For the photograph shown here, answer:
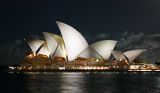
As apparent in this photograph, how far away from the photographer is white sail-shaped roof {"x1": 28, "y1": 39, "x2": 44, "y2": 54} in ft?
441

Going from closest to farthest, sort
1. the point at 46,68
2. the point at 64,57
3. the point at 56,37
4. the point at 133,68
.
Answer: the point at 56,37
the point at 64,57
the point at 46,68
the point at 133,68

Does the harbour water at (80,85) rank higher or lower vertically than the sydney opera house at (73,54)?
lower

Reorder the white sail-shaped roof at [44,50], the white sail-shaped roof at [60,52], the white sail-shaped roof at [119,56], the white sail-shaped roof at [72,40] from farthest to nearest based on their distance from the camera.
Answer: the white sail-shaped roof at [119,56] → the white sail-shaped roof at [44,50] → the white sail-shaped roof at [60,52] → the white sail-shaped roof at [72,40]

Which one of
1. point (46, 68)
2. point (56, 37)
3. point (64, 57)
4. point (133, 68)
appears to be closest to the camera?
point (56, 37)

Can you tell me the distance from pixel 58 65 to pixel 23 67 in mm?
12830

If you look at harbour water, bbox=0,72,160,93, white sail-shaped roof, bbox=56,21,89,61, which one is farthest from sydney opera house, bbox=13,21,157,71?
harbour water, bbox=0,72,160,93

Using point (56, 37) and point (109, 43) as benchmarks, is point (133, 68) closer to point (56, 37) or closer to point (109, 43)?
point (109, 43)

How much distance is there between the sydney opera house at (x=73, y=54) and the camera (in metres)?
126

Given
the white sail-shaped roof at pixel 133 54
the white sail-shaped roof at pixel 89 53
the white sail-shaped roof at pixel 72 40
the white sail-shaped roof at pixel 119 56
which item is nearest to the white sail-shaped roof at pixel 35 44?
the white sail-shaped roof at pixel 72 40

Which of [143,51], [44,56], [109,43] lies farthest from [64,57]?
[143,51]

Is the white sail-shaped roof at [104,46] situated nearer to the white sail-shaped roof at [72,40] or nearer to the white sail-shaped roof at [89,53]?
the white sail-shaped roof at [89,53]

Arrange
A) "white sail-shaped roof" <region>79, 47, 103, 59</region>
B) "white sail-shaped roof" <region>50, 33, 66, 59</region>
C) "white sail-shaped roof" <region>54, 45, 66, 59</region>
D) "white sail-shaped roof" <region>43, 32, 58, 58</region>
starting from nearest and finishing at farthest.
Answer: "white sail-shaped roof" <region>43, 32, 58, 58</region>, "white sail-shaped roof" <region>50, 33, 66, 59</region>, "white sail-shaped roof" <region>54, 45, 66, 59</region>, "white sail-shaped roof" <region>79, 47, 103, 59</region>

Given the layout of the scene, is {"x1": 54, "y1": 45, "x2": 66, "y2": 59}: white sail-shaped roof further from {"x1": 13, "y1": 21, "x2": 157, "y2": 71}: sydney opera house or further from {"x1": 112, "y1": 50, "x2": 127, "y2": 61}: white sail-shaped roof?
{"x1": 112, "y1": 50, "x2": 127, "y2": 61}: white sail-shaped roof

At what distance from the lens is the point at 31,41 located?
441ft
